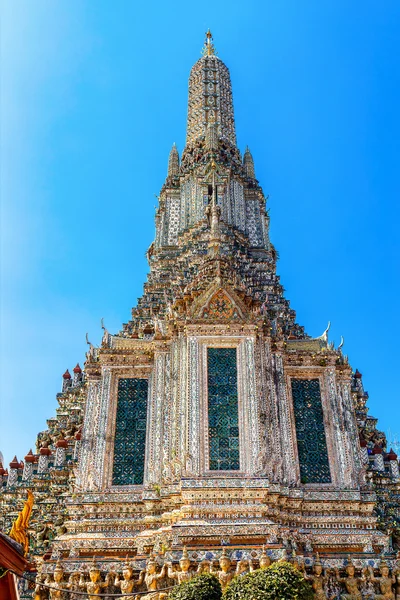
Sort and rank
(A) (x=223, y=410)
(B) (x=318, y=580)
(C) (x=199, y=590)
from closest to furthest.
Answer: (C) (x=199, y=590) < (B) (x=318, y=580) < (A) (x=223, y=410)

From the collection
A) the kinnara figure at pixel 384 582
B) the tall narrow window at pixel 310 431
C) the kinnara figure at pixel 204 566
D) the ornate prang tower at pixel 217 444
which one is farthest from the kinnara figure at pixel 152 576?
the tall narrow window at pixel 310 431

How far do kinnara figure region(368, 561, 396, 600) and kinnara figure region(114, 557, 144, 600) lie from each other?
5655 mm

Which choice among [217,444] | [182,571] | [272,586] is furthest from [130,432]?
[272,586]

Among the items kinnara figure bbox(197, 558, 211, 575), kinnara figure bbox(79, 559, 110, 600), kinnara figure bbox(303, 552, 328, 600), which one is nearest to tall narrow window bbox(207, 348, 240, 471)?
kinnara figure bbox(197, 558, 211, 575)

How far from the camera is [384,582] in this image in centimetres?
1519

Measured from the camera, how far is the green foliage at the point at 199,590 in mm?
11547

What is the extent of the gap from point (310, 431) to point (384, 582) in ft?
17.9

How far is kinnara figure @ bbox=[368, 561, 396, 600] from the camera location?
15.1 m

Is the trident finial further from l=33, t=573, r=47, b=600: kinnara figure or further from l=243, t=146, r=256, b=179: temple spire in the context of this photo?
l=33, t=573, r=47, b=600: kinnara figure

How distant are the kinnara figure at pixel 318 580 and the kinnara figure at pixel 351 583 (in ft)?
1.58

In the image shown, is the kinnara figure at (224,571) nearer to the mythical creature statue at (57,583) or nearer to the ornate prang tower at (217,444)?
the ornate prang tower at (217,444)

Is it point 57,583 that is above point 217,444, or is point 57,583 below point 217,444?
below

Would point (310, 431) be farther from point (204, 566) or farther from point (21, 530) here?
point (21, 530)

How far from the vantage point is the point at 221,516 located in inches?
651
